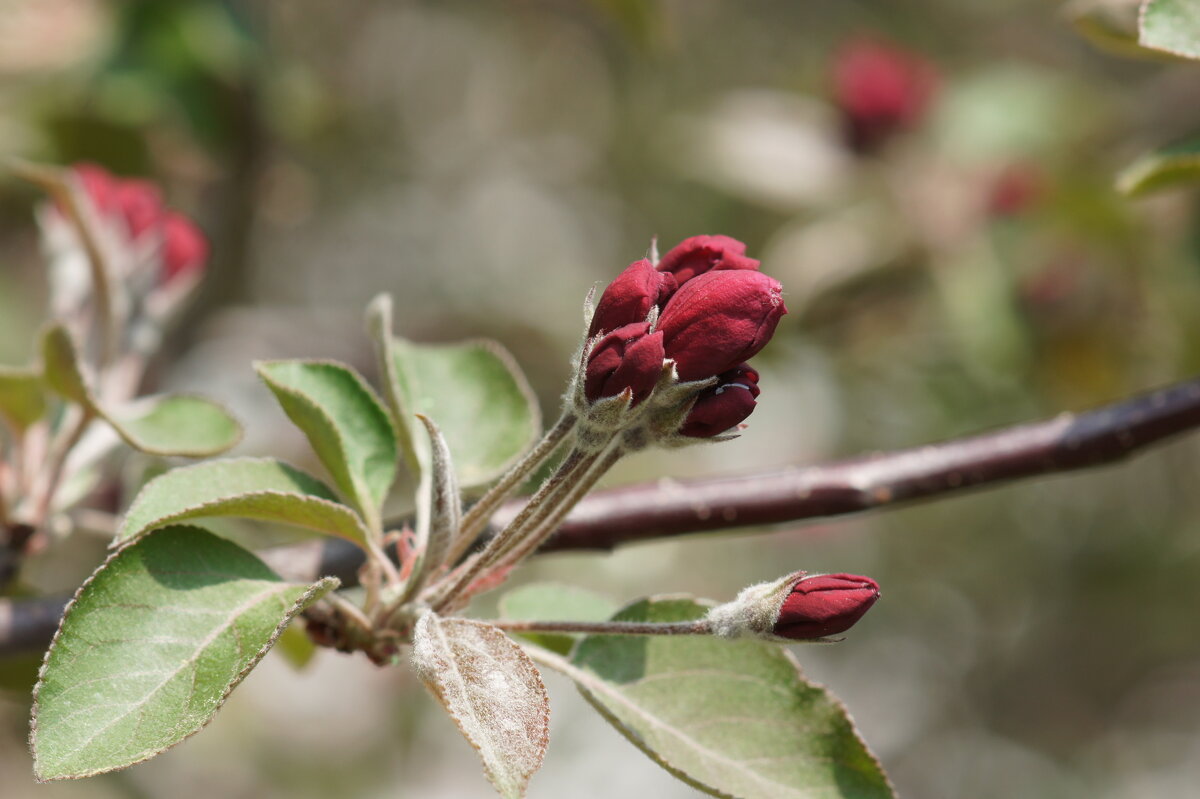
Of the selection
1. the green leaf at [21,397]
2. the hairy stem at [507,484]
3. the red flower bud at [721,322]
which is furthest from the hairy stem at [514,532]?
the green leaf at [21,397]

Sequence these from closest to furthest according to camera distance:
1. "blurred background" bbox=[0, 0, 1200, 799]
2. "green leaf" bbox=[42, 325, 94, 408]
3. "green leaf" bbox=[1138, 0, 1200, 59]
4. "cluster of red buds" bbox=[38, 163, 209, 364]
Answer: "green leaf" bbox=[1138, 0, 1200, 59], "green leaf" bbox=[42, 325, 94, 408], "cluster of red buds" bbox=[38, 163, 209, 364], "blurred background" bbox=[0, 0, 1200, 799]

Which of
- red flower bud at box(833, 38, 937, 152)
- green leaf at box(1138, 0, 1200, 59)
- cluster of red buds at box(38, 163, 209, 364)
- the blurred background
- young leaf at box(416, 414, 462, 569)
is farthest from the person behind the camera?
red flower bud at box(833, 38, 937, 152)

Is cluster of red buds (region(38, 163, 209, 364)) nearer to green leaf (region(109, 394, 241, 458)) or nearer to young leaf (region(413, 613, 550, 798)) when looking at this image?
green leaf (region(109, 394, 241, 458))

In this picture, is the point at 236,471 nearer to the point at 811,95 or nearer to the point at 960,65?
the point at 811,95

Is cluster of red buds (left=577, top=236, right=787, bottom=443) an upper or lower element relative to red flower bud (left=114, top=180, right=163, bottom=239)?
upper

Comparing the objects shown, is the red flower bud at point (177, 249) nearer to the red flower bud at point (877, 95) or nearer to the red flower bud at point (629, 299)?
the red flower bud at point (629, 299)

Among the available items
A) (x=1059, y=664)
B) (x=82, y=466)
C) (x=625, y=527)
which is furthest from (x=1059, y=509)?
(x=82, y=466)

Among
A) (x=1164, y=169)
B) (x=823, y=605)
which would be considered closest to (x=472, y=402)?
(x=823, y=605)

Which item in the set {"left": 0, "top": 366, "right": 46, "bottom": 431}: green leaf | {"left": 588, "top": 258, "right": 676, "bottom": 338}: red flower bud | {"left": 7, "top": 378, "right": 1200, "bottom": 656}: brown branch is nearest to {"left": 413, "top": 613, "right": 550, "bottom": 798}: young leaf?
{"left": 588, "top": 258, "right": 676, "bottom": 338}: red flower bud
